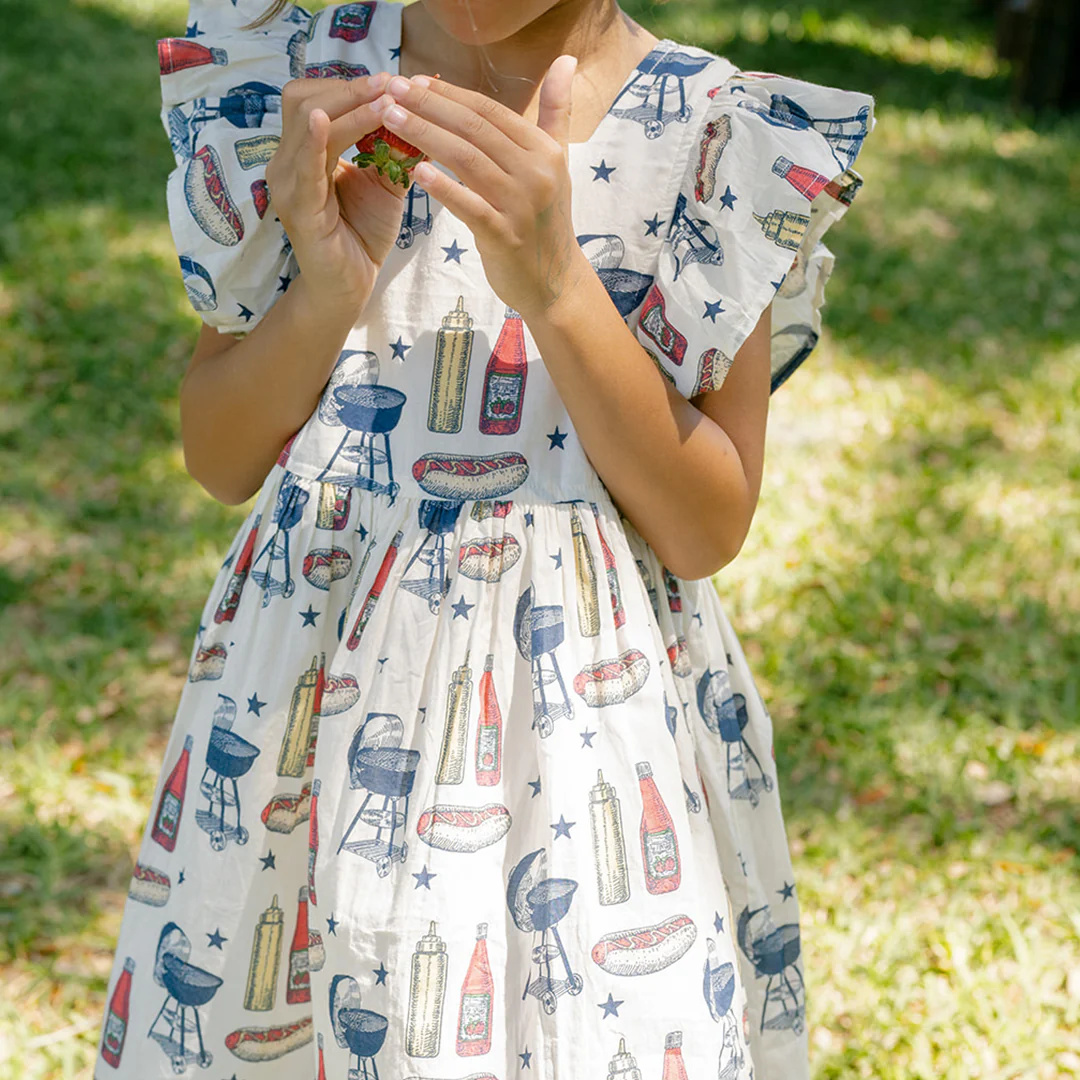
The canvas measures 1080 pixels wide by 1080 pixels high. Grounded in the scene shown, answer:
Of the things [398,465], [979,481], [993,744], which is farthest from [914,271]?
[398,465]

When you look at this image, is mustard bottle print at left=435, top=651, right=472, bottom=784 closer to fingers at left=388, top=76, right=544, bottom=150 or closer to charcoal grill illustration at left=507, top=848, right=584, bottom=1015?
charcoal grill illustration at left=507, top=848, right=584, bottom=1015

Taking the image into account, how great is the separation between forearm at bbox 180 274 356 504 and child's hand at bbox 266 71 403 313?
0.03 meters

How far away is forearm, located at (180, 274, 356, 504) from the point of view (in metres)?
1.26

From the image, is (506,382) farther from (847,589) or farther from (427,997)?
(847,589)

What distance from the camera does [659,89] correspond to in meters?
1.33

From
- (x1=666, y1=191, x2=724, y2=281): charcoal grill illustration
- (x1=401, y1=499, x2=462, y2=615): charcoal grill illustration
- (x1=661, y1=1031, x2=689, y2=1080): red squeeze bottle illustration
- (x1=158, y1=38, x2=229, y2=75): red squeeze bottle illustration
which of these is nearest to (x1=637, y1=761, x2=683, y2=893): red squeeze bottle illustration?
(x1=661, y1=1031, x2=689, y2=1080): red squeeze bottle illustration

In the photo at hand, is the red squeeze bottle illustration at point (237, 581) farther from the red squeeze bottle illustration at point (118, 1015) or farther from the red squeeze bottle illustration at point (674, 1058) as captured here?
the red squeeze bottle illustration at point (674, 1058)

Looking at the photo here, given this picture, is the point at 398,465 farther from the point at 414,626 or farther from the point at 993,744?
the point at 993,744

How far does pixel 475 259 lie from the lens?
132 centimetres

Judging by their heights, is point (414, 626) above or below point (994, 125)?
below

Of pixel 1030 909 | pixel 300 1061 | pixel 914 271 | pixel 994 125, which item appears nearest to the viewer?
pixel 300 1061

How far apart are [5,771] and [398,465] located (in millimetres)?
1650

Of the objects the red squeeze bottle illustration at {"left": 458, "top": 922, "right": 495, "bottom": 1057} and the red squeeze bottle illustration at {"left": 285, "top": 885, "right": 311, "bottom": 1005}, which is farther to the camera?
the red squeeze bottle illustration at {"left": 285, "top": 885, "right": 311, "bottom": 1005}

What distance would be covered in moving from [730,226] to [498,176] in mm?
273
